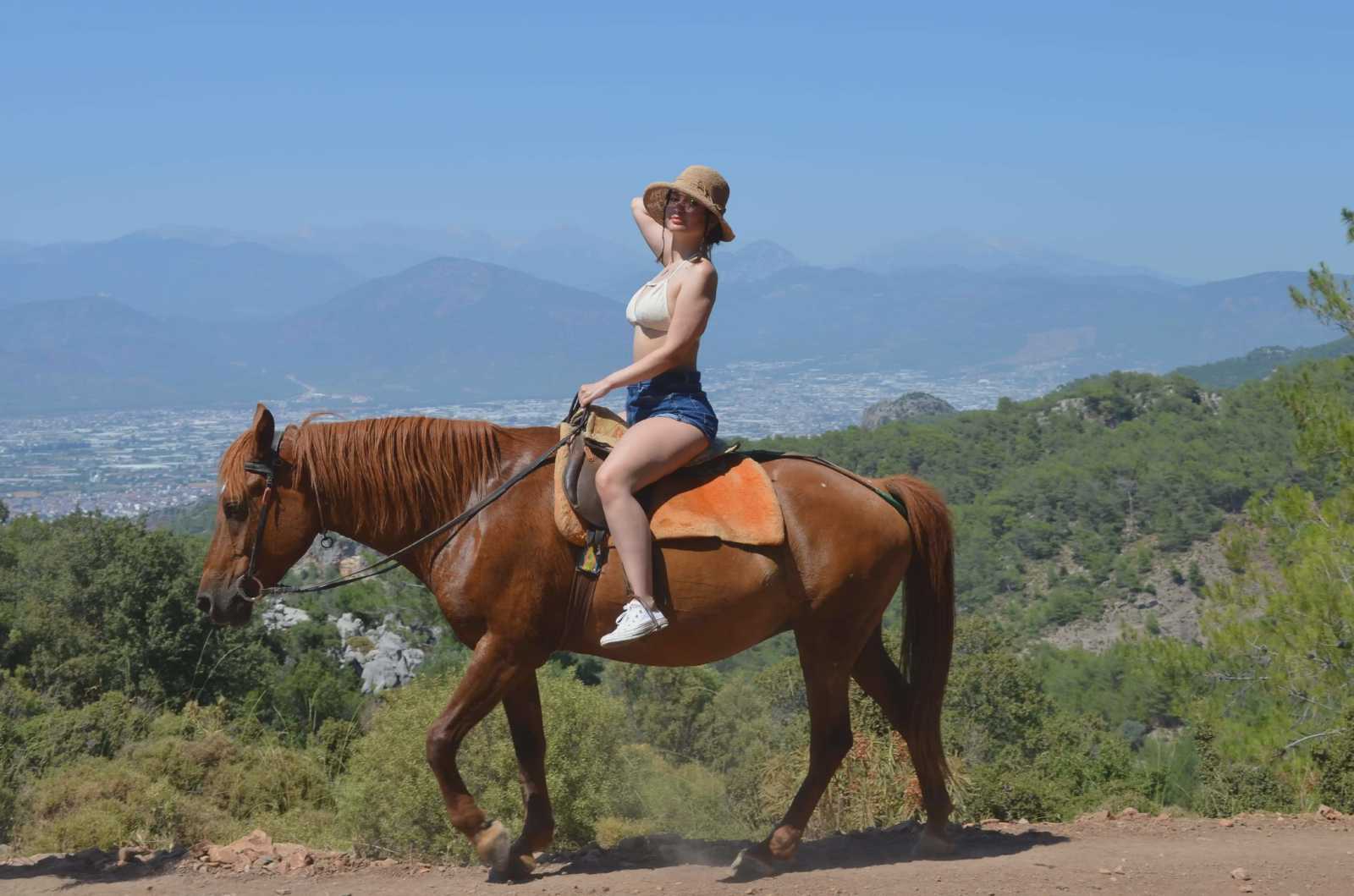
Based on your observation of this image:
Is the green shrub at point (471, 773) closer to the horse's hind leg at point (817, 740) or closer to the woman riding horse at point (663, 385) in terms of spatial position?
the horse's hind leg at point (817, 740)

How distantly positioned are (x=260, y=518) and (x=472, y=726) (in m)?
1.44

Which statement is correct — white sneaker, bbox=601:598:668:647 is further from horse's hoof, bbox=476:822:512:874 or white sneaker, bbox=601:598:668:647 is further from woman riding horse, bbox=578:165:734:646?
horse's hoof, bbox=476:822:512:874

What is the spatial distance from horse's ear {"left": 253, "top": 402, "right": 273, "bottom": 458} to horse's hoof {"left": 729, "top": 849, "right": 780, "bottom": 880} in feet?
9.98

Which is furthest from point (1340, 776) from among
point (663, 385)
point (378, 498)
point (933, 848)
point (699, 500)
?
point (378, 498)

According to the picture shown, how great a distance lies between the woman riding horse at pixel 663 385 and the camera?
5.77m

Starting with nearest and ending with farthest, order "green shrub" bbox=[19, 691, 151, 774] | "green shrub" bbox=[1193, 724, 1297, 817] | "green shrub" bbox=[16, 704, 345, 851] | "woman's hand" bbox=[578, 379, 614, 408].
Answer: "woman's hand" bbox=[578, 379, 614, 408], "green shrub" bbox=[16, 704, 345, 851], "green shrub" bbox=[1193, 724, 1297, 817], "green shrub" bbox=[19, 691, 151, 774]

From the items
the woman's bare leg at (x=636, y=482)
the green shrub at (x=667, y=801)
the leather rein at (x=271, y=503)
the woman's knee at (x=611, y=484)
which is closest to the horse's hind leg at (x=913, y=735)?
the woman's bare leg at (x=636, y=482)

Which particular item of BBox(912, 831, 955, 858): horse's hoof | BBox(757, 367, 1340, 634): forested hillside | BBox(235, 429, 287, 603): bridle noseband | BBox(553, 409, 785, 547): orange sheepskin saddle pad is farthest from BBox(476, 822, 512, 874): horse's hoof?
BBox(757, 367, 1340, 634): forested hillside

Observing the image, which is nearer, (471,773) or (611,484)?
(611,484)

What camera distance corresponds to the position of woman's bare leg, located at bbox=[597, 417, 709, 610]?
5.76 metres

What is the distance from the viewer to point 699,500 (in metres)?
6.06

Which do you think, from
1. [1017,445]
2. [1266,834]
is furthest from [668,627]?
[1017,445]

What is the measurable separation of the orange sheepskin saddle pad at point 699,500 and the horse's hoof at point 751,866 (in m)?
1.58

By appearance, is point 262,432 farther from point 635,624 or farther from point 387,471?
point 635,624
